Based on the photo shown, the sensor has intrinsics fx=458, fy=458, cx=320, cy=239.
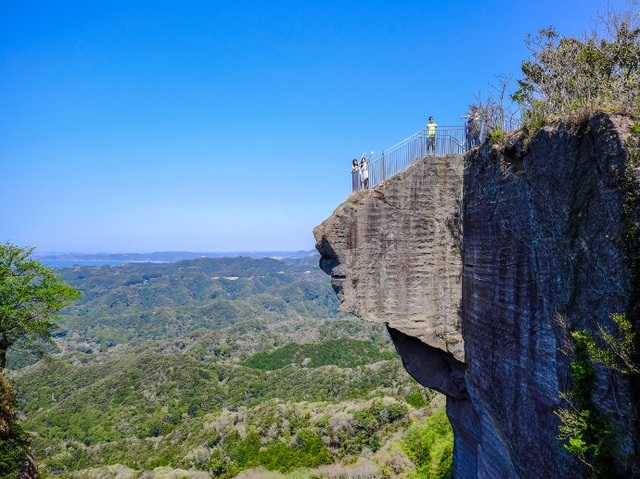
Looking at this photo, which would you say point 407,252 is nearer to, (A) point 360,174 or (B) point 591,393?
(A) point 360,174

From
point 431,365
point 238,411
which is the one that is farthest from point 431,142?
point 238,411

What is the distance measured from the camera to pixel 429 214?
13422 mm

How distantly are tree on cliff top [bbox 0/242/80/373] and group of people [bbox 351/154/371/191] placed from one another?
1382 cm

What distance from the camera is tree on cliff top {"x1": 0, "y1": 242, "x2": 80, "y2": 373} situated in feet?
59.9

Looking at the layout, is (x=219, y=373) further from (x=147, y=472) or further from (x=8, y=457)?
(x=8, y=457)

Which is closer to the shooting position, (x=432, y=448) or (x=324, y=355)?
(x=432, y=448)

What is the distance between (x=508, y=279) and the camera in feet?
33.6

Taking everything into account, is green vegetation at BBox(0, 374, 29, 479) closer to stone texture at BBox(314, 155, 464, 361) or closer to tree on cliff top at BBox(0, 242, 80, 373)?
tree on cliff top at BBox(0, 242, 80, 373)

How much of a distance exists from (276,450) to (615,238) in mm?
43635

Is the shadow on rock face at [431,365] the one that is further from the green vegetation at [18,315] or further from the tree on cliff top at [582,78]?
the green vegetation at [18,315]

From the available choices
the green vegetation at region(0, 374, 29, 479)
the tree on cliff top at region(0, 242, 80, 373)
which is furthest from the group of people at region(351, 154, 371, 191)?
the green vegetation at region(0, 374, 29, 479)

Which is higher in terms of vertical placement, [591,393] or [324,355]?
[591,393]

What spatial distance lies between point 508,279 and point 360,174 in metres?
6.53

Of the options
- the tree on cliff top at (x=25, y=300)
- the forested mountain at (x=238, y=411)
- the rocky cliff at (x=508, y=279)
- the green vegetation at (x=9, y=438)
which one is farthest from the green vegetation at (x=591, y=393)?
the forested mountain at (x=238, y=411)
